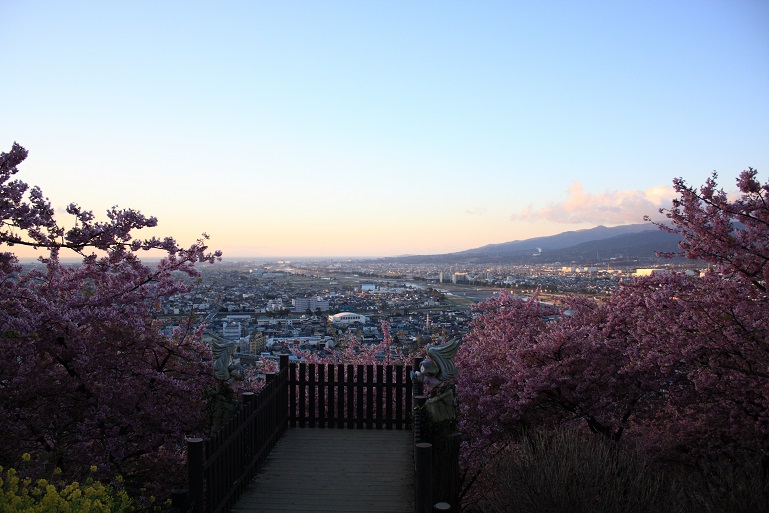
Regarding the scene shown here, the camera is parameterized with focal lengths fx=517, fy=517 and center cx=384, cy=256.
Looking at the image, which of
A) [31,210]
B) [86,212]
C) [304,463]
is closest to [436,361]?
[304,463]

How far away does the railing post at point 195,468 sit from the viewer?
4887 mm

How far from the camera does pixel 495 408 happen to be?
9.08 metres

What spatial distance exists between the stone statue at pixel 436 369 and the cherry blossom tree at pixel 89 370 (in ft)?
10.6

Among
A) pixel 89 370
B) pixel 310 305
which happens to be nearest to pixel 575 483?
pixel 89 370

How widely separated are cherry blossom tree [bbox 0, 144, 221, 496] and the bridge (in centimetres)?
124

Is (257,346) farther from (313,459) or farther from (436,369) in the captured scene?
(436,369)

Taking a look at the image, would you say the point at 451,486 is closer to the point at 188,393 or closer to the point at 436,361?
the point at 436,361

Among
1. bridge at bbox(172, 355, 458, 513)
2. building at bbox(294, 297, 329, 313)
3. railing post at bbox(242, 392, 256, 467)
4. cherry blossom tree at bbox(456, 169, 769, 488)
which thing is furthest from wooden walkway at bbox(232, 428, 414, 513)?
building at bbox(294, 297, 329, 313)

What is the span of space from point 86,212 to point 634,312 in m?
9.19

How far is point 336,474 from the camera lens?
23.4 ft

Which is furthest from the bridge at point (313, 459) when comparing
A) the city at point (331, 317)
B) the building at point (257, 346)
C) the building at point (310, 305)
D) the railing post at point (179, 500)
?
the building at point (310, 305)

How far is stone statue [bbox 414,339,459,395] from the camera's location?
7105mm

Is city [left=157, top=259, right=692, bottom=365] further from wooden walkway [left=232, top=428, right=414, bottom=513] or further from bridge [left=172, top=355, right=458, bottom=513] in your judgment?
wooden walkway [left=232, top=428, right=414, bottom=513]

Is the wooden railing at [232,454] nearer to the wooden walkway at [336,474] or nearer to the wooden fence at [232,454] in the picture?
the wooden fence at [232,454]
